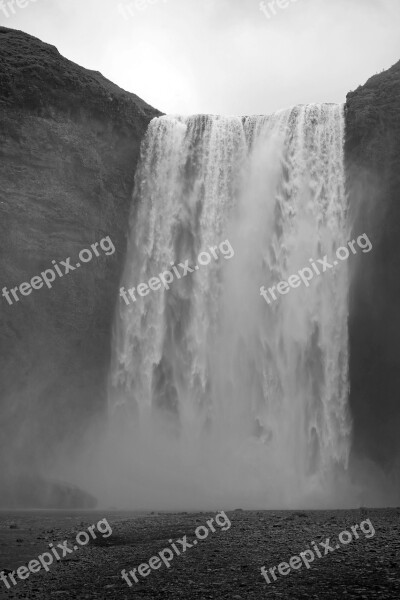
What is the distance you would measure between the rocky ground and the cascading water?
→ 10526mm

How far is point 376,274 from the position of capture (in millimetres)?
32125

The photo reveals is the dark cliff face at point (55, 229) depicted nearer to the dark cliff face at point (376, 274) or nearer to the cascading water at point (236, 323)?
the cascading water at point (236, 323)

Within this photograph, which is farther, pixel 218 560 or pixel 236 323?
pixel 236 323

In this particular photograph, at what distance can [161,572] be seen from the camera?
455 inches

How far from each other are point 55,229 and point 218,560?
23948mm

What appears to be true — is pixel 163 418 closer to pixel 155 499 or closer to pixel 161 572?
pixel 155 499

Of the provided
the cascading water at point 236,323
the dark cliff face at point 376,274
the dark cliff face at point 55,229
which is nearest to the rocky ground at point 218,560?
the cascading water at point 236,323

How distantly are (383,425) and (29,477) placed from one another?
56.5 ft

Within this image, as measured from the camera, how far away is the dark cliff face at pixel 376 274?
100ft

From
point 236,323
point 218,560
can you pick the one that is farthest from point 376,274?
point 218,560

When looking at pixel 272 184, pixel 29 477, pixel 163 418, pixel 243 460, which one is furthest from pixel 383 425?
pixel 29 477

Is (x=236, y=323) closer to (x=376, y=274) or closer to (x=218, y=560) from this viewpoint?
(x=376, y=274)

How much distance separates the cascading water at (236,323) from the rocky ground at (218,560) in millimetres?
10526

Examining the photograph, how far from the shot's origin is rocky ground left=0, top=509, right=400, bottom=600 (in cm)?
991
